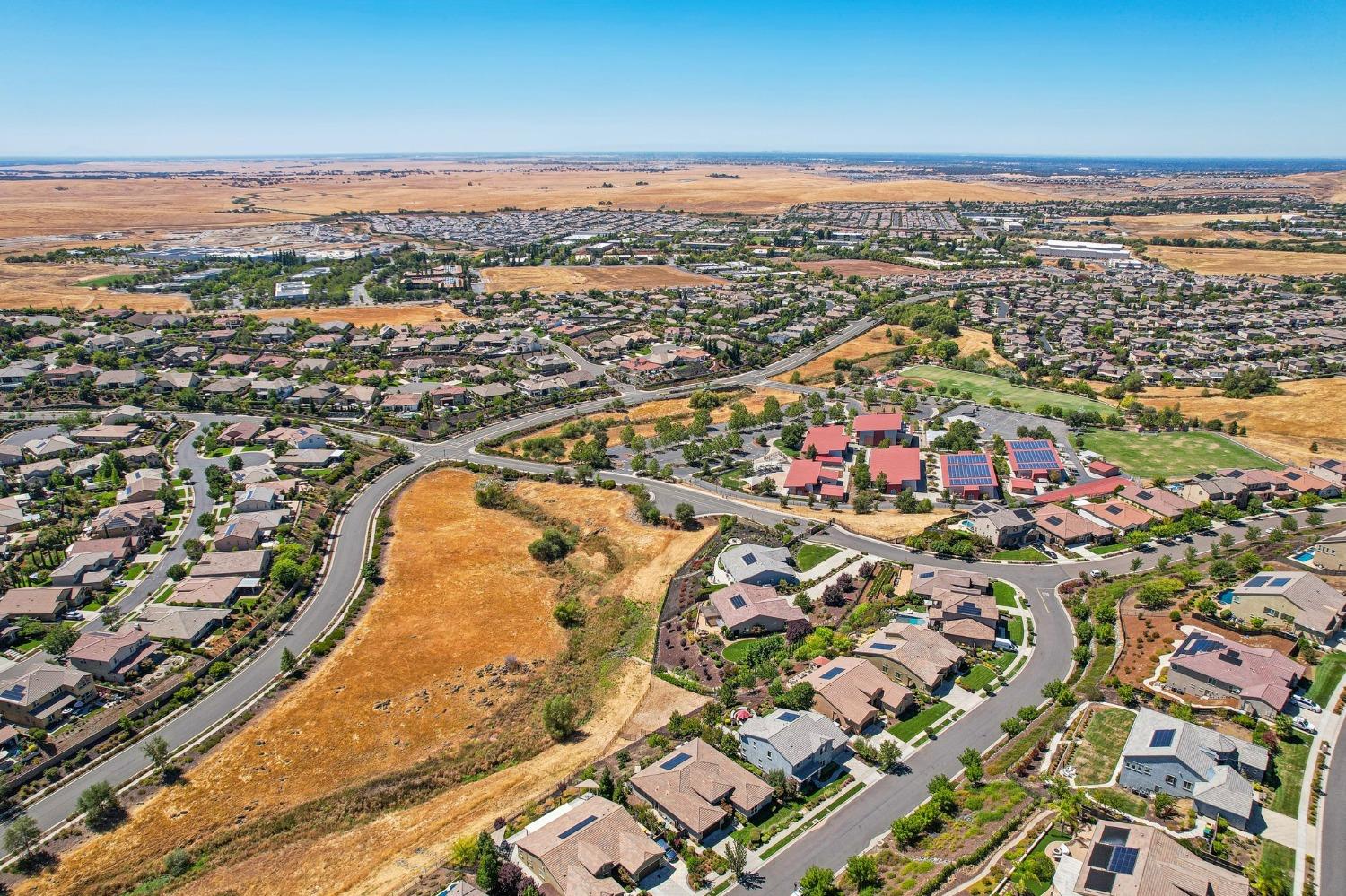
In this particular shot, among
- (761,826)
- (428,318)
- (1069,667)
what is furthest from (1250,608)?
(428,318)

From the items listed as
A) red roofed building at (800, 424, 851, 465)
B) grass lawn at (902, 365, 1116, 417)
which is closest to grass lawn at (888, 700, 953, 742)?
red roofed building at (800, 424, 851, 465)

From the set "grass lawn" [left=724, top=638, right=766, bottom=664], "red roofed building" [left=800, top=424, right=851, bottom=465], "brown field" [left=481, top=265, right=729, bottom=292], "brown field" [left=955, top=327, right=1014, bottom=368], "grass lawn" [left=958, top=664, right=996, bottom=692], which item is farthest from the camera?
"brown field" [left=481, top=265, right=729, bottom=292]

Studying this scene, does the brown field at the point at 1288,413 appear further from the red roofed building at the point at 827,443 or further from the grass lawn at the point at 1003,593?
the grass lawn at the point at 1003,593

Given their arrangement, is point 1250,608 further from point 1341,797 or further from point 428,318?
point 428,318

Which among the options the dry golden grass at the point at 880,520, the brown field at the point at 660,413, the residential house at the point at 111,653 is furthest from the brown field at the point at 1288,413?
the residential house at the point at 111,653

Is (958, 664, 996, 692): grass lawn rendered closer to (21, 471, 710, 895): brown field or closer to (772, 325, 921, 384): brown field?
(21, 471, 710, 895): brown field

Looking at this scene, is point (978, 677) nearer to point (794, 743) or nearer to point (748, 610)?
point (794, 743)
